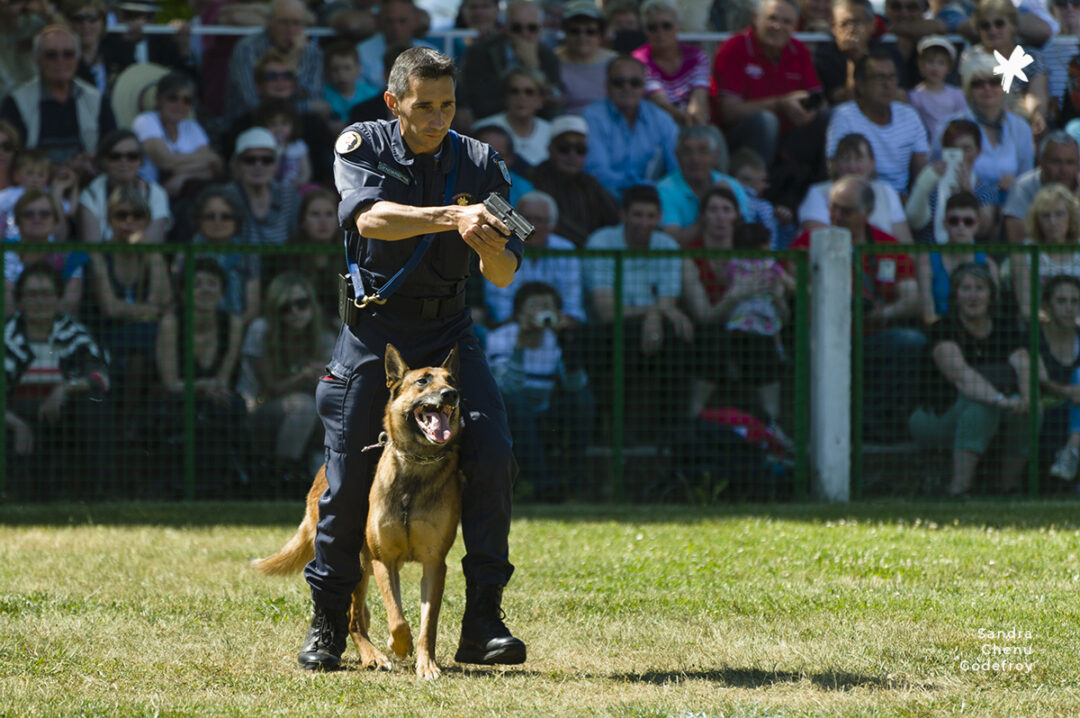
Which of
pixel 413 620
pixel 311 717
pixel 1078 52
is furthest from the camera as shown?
pixel 1078 52

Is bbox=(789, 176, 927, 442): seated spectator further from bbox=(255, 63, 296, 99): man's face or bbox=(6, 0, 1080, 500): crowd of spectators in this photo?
bbox=(255, 63, 296, 99): man's face

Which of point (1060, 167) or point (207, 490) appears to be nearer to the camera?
point (207, 490)

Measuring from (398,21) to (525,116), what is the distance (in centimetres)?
149

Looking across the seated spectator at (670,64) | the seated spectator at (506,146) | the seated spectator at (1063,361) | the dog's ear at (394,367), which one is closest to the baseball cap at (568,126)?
the seated spectator at (506,146)

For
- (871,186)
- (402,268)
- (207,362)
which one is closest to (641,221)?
(871,186)

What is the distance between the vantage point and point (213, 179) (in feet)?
38.3

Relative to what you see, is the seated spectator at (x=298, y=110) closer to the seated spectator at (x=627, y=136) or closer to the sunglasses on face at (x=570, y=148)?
the sunglasses on face at (x=570, y=148)

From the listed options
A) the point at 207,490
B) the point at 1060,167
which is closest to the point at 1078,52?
the point at 1060,167

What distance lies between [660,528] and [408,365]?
14.7ft

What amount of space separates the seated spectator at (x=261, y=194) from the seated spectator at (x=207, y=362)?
0.68 m

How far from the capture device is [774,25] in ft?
41.9

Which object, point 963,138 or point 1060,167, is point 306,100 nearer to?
Result: point 963,138

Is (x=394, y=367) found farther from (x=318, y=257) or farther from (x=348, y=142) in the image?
(x=318, y=257)

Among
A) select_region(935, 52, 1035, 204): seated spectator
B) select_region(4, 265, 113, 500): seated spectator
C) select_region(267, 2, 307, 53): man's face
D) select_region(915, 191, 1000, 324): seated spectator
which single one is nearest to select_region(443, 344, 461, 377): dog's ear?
select_region(4, 265, 113, 500): seated spectator
